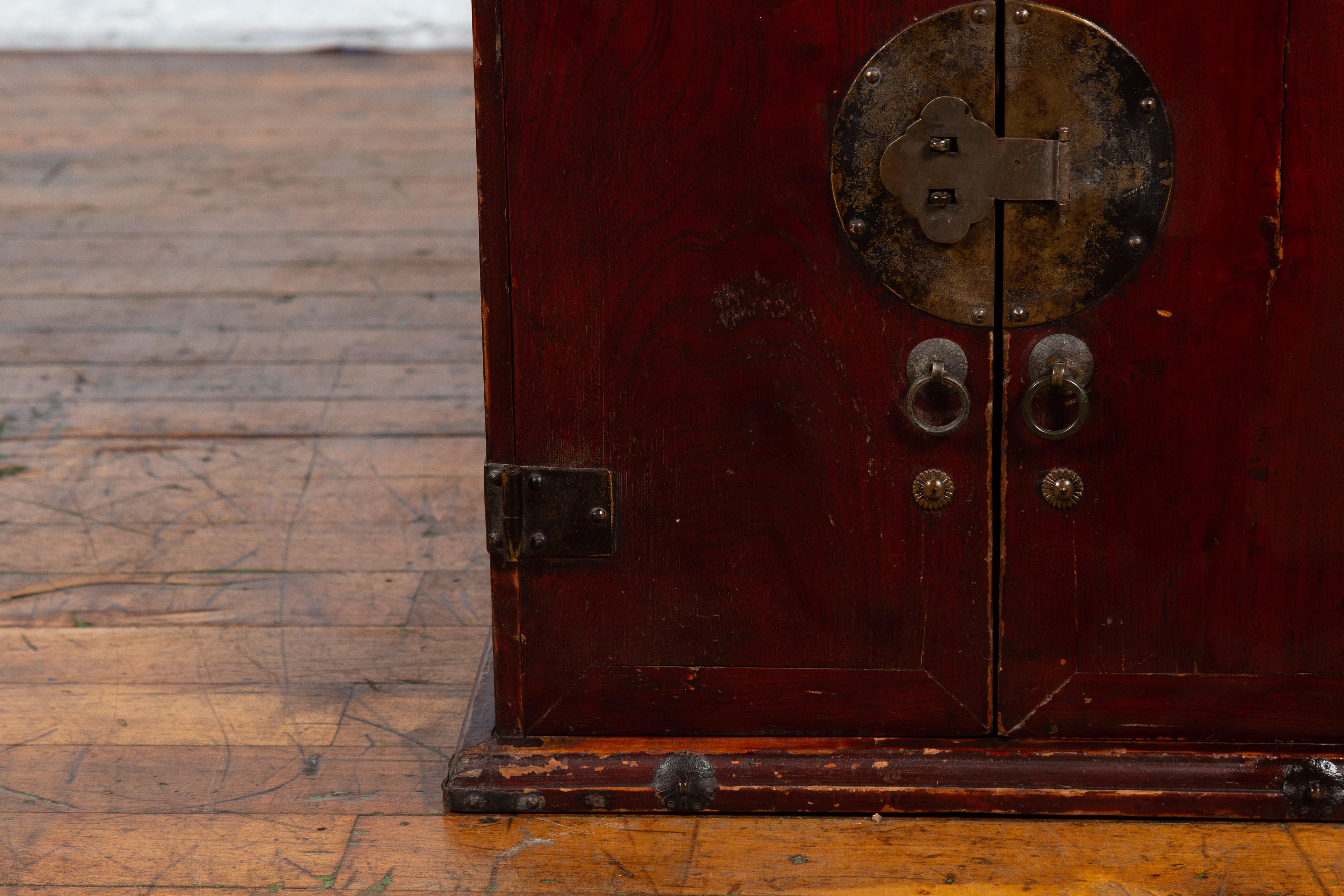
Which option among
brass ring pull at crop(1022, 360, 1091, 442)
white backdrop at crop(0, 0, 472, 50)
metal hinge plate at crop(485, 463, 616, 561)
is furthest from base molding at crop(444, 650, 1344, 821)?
white backdrop at crop(0, 0, 472, 50)

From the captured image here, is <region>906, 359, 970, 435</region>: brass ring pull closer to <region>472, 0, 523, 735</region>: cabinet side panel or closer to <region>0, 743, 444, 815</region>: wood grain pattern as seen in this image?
<region>472, 0, 523, 735</region>: cabinet side panel

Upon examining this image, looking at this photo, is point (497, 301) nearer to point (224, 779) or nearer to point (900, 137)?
point (900, 137)

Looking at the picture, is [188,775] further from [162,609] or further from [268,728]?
[162,609]

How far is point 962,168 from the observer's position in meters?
1.25

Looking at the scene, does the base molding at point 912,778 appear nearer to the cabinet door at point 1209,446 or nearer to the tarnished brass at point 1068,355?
the cabinet door at point 1209,446

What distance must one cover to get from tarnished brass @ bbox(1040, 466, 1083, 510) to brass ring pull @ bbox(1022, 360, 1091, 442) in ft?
0.10

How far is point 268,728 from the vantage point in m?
1.53

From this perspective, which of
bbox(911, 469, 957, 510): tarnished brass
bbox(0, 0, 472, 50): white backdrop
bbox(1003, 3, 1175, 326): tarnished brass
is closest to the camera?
bbox(1003, 3, 1175, 326): tarnished brass

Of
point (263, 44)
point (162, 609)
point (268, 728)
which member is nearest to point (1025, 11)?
point (268, 728)

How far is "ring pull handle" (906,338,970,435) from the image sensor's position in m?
1.30

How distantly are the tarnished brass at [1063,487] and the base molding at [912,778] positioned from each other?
236mm

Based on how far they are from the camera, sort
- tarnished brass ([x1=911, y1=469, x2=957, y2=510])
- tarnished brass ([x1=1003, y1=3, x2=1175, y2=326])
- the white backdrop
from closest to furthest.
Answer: tarnished brass ([x1=1003, y1=3, x2=1175, y2=326]) → tarnished brass ([x1=911, y1=469, x2=957, y2=510]) → the white backdrop

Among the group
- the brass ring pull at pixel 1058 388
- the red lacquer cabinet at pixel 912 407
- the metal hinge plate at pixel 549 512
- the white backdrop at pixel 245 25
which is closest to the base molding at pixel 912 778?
the red lacquer cabinet at pixel 912 407

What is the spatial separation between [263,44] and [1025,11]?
14.4ft
